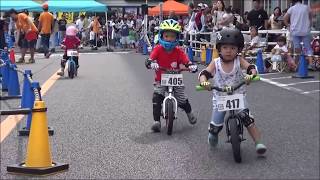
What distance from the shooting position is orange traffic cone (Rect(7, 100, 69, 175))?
5762 mm

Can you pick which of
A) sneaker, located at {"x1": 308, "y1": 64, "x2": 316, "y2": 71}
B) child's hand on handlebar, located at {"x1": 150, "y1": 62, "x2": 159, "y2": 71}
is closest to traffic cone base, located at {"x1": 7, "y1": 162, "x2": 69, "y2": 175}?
child's hand on handlebar, located at {"x1": 150, "y1": 62, "x2": 159, "y2": 71}

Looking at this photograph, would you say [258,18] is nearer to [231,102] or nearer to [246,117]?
[246,117]

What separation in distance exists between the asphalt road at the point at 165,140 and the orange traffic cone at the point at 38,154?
10 cm

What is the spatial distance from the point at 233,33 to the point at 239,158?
1324mm

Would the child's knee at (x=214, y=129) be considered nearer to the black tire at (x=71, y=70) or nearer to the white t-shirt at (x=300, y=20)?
the white t-shirt at (x=300, y=20)

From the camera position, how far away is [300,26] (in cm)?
1345

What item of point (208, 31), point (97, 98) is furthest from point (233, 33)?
point (208, 31)

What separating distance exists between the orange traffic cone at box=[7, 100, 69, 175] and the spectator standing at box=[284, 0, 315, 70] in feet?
29.3

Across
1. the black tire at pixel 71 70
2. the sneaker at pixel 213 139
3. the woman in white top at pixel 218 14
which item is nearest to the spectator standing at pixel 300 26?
the woman in white top at pixel 218 14

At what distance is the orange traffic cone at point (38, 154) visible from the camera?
576 centimetres

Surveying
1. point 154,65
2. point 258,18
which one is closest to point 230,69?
point 154,65

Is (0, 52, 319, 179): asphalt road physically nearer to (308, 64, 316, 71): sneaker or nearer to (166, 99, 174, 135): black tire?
(166, 99, 174, 135): black tire

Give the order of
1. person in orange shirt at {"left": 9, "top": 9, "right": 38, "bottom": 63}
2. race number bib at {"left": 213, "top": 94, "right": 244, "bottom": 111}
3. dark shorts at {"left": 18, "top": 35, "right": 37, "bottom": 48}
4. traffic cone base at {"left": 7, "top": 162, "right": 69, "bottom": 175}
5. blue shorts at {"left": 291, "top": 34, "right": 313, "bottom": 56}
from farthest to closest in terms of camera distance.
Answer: dark shorts at {"left": 18, "top": 35, "right": 37, "bottom": 48} < person in orange shirt at {"left": 9, "top": 9, "right": 38, "bottom": 63} < blue shorts at {"left": 291, "top": 34, "right": 313, "bottom": 56} < race number bib at {"left": 213, "top": 94, "right": 244, "bottom": 111} < traffic cone base at {"left": 7, "top": 162, "right": 69, "bottom": 175}

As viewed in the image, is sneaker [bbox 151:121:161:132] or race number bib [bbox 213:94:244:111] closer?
race number bib [bbox 213:94:244:111]
